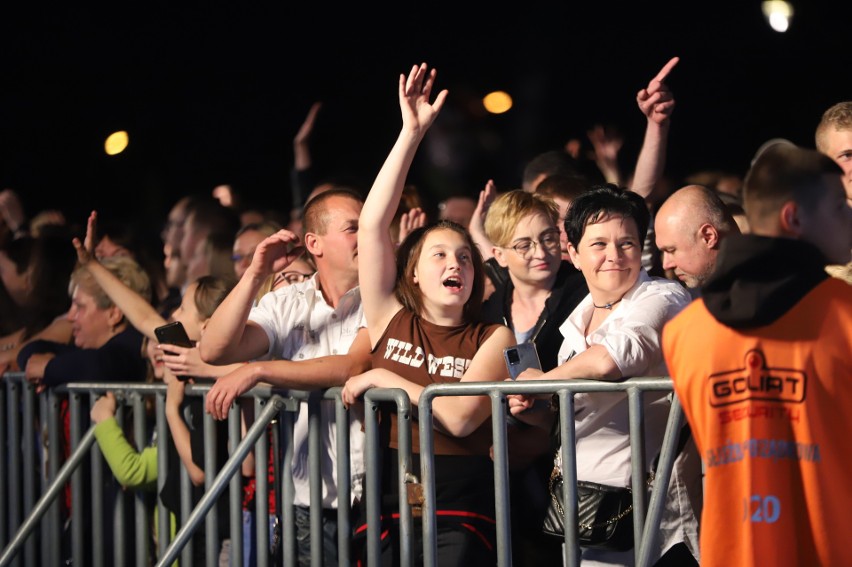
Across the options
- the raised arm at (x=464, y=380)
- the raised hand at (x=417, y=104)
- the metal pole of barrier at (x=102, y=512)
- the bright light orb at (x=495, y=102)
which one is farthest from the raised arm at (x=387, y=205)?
the bright light orb at (x=495, y=102)

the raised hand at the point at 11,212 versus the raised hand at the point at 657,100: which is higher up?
the raised hand at the point at 11,212

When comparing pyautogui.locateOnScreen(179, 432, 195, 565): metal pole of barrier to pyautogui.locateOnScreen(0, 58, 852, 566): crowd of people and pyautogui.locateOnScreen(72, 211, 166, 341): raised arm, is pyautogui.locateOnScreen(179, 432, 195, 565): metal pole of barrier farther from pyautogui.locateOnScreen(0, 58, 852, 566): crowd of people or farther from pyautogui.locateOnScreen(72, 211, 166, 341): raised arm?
pyautogui.locateOnScreen(72, 211, 166, 341): raised arm

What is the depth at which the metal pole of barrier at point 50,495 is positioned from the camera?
599cm

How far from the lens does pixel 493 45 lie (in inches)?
401

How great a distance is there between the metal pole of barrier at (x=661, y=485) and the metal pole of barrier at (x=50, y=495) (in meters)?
3.20

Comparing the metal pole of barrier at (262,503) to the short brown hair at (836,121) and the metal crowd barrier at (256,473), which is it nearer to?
the metal crowd barrier at (256,473)

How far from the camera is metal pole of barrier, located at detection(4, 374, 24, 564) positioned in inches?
264

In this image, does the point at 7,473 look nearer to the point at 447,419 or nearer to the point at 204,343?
the point at 204,343

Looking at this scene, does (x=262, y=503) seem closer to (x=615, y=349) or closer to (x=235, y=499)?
(x=235, y=499)

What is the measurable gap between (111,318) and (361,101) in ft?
14.8

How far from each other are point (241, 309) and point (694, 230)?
6.05 feet

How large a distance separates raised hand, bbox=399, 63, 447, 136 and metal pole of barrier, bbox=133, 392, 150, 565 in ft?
6.54

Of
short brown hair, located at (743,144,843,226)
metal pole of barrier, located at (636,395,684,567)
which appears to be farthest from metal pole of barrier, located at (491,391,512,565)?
short brown hair, located at (743,144,843,226)

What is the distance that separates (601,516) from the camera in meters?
4.05
